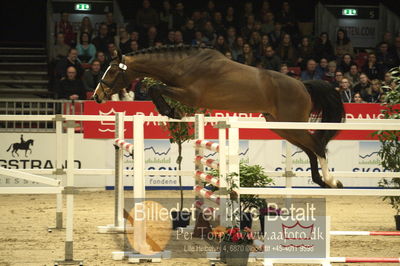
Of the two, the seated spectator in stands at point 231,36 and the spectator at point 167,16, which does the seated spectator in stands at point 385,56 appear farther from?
the spectator at point 167,16

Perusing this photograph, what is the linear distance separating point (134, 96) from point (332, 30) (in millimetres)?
5868

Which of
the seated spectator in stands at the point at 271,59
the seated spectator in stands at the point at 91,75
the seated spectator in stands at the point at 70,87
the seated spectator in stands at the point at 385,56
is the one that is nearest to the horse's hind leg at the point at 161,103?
the seated spectator in stands at the point at 70,87

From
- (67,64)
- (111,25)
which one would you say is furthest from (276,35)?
(67,64)

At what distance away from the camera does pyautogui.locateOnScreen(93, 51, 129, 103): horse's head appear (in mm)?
7113

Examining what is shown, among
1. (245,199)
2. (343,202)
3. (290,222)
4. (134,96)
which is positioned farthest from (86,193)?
(290,222)

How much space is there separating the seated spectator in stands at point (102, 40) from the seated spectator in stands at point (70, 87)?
190cm

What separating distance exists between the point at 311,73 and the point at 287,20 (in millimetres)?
2763

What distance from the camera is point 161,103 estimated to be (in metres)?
6.73

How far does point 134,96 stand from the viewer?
463 inches

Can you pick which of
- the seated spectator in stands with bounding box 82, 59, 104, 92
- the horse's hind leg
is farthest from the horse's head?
the seated spectator in stands with bounding box 82, 59, 104, 92

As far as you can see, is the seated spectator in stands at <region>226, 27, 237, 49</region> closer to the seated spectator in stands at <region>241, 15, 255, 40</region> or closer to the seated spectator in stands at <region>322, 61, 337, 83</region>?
the seated spectator in stands at <region>241, 15, 255, 40</region>

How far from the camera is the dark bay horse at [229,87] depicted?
23.2 ft

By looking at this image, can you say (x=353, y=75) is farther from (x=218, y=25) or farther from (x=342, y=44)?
(x=218, y=25)

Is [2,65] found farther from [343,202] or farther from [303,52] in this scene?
[343,202]
